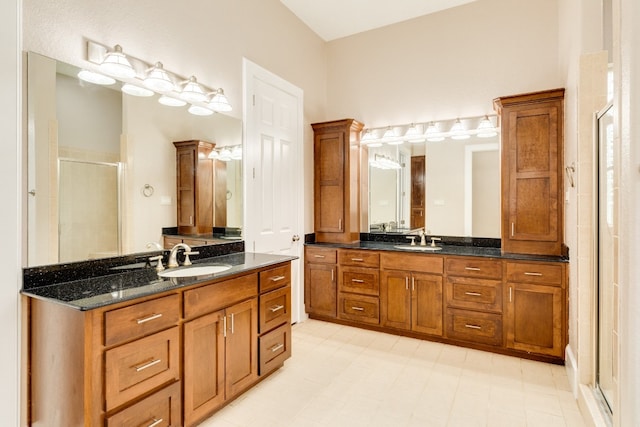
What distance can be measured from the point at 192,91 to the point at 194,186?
2.23 feet

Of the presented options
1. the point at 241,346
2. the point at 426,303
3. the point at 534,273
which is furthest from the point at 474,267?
the point at 241,346

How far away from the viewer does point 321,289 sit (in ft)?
12.2

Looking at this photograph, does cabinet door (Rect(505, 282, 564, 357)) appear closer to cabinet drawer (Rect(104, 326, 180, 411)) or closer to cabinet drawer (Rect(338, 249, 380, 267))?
cabinet drawer (Rect(338, 249, 380, 267))

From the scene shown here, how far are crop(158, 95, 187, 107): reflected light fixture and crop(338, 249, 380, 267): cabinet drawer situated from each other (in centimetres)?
203

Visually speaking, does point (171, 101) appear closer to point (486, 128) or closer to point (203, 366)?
point (203, 366)

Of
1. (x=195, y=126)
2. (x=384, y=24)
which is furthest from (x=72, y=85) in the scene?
(x=384, y=24)

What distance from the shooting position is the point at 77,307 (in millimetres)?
1387

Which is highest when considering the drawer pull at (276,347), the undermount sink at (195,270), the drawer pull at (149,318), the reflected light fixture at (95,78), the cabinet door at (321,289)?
the reflected light fixture at (95,78)

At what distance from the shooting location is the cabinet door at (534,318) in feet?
8.82

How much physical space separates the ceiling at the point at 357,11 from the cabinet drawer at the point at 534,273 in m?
2.63

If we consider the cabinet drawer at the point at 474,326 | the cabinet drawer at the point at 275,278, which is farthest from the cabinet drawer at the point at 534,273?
the cabinet drawer at the point at 275,278

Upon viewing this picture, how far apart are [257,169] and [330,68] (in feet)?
6.23

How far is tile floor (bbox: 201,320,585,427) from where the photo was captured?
2059 millimetres

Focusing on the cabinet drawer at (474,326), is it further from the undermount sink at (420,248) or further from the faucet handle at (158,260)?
the faucet handle at (158,260)
